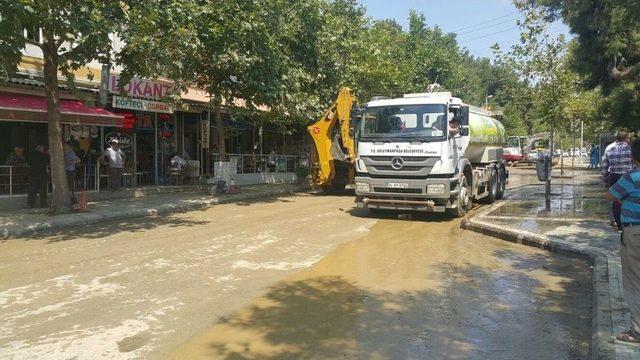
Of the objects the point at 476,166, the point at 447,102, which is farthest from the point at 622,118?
the point at 447,102

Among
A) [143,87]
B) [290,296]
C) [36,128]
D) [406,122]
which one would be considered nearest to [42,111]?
[36,128]

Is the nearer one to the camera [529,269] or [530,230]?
[529,269]

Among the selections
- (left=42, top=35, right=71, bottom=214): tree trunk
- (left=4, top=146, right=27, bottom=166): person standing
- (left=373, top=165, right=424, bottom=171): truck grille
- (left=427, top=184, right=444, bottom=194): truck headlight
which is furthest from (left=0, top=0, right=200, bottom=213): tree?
(left=427, top=184, right=444, bottom=194): truck headlight

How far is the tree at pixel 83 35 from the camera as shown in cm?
967

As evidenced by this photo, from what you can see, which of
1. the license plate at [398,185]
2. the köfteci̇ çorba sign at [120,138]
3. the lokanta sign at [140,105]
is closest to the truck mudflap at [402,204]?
the license plate at [398,185]

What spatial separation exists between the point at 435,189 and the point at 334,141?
259 inches

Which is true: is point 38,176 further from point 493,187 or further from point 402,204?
point 493,187

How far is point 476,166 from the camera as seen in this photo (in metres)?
15.4

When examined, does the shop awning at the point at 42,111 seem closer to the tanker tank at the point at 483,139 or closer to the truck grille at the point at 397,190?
the truck grille at the point at 397,190

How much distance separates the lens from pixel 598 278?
265 inches

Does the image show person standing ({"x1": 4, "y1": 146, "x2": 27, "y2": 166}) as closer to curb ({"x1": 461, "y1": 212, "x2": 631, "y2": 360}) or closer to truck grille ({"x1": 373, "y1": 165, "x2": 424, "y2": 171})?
truck grille ({"x1": 373, "y1": 165, "x2": 424, "y2": 171})

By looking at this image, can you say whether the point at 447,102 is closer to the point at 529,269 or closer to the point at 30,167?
the point at 529,269

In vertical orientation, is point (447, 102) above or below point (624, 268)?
above

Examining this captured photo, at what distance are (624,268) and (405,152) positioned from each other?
744cm
